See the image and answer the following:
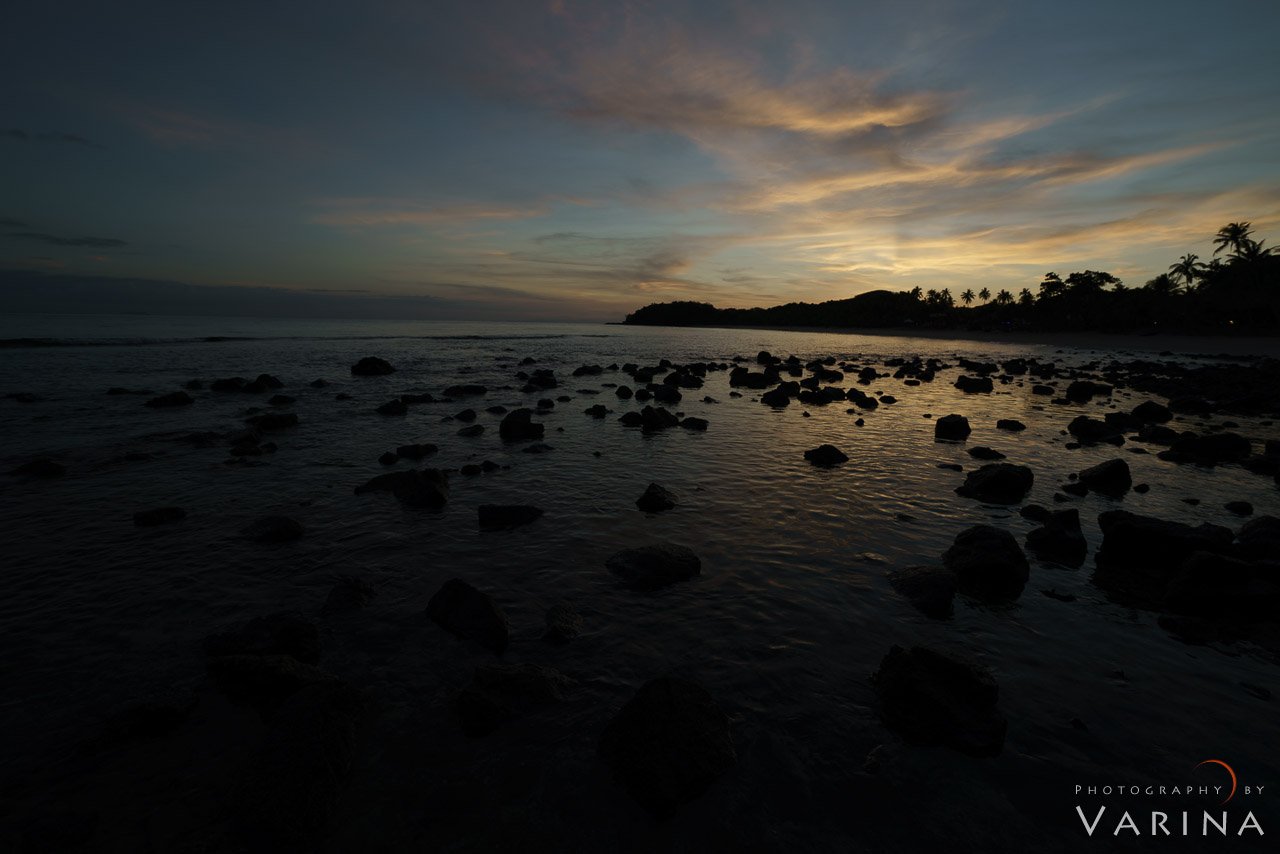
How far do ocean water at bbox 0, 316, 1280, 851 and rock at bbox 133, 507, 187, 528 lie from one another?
0.25 metres

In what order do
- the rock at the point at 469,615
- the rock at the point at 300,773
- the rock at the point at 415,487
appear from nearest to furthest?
the rock at the point at 300,773 < the rock at the point at 469,615 < the rock at the point at 415,487

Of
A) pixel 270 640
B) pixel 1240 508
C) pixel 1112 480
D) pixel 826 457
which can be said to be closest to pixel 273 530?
pixel 270 640

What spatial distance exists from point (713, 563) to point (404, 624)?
229 inches

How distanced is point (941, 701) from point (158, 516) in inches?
646

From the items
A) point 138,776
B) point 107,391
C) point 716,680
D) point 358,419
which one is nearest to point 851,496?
point 716,680

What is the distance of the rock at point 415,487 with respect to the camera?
13.7 metres

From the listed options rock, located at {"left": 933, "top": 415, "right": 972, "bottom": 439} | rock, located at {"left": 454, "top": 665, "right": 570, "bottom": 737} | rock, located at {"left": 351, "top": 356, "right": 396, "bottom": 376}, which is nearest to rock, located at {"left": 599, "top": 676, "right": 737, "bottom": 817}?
rock, located at {"left": 454, "top": 665, "right": 570, "bottom": 737}

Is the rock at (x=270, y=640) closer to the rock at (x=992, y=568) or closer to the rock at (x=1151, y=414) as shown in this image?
the rock at (x=992, y=568)

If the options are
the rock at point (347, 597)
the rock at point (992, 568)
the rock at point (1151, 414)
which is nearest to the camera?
the rock at point (347, 597)

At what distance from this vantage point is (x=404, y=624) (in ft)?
27.6

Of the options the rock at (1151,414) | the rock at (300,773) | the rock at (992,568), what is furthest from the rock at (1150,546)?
the rock at (1151,414)

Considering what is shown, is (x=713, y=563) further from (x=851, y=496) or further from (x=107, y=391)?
(x=107, y=391)

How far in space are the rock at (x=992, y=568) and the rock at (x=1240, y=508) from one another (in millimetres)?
8806

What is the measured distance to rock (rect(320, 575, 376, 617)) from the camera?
344 inches
